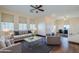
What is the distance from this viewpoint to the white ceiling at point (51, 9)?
1914 mm

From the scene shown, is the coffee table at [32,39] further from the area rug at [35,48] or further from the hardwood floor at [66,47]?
the hardwood floor at [66,47]

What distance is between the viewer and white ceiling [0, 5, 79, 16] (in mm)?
1914

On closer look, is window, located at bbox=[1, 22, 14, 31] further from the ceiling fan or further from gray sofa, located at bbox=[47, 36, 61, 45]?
gray sofa, located at bbox=[47, 36, 61, 45]

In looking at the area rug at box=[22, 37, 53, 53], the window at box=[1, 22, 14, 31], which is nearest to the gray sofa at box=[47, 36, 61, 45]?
the area rug at box=[22, 37, 53, 53]

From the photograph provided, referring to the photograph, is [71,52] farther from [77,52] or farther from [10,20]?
[10,20]

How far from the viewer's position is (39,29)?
2053mm

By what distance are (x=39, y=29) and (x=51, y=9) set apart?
0.52m

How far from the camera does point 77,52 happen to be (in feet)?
6.59

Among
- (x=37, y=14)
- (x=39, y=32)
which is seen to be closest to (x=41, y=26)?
(x=39, y=32)

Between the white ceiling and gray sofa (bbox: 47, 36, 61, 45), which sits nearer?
the white ceiling

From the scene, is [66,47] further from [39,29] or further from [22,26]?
[22,26]

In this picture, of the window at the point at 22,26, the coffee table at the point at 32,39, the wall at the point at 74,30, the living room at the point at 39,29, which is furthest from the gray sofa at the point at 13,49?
the wall at the point at 74,30
